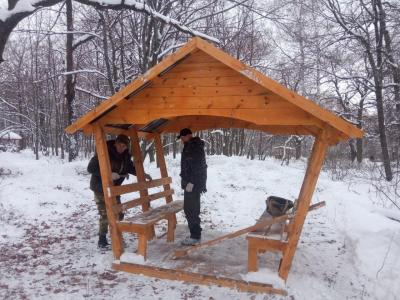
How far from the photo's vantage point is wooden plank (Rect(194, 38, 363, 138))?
4.96m

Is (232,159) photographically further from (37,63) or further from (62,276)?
(37,63)

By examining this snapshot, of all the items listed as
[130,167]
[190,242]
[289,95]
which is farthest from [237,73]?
[190,242]

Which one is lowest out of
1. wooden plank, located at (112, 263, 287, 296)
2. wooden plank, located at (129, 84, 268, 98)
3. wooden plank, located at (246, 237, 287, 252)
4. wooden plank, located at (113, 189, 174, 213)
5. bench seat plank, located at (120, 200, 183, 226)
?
wooden plank, located at (112, 263, 287, 296)

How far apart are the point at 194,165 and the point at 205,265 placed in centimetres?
169

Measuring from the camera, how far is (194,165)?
6.65 m

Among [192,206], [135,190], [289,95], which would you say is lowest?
[192,206]

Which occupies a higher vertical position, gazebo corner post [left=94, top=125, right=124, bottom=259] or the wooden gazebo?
the wooden gazebo

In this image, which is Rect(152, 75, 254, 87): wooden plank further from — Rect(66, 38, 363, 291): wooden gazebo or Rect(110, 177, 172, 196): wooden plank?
Rect(110, 177, 172, 196): wooden plank

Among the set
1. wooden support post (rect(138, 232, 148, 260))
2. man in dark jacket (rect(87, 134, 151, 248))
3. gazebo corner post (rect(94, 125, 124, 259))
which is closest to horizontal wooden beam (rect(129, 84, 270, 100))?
gazebo corner post (rect(94, 125, 124, 259))

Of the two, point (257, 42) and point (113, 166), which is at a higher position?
point (257, 42)

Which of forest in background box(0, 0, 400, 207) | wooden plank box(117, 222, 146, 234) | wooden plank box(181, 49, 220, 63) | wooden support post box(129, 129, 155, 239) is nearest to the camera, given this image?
wooden plank box(181, 49, 220, 63)

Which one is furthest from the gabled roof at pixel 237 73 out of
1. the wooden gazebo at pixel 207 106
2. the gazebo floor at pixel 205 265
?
the gazebo floor at pixel 205 265

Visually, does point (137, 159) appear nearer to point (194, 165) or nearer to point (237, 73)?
point (194, 165)

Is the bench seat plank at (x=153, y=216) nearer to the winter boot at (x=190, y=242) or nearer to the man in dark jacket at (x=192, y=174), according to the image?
the man in dark jacket at (x=192, y=174)
